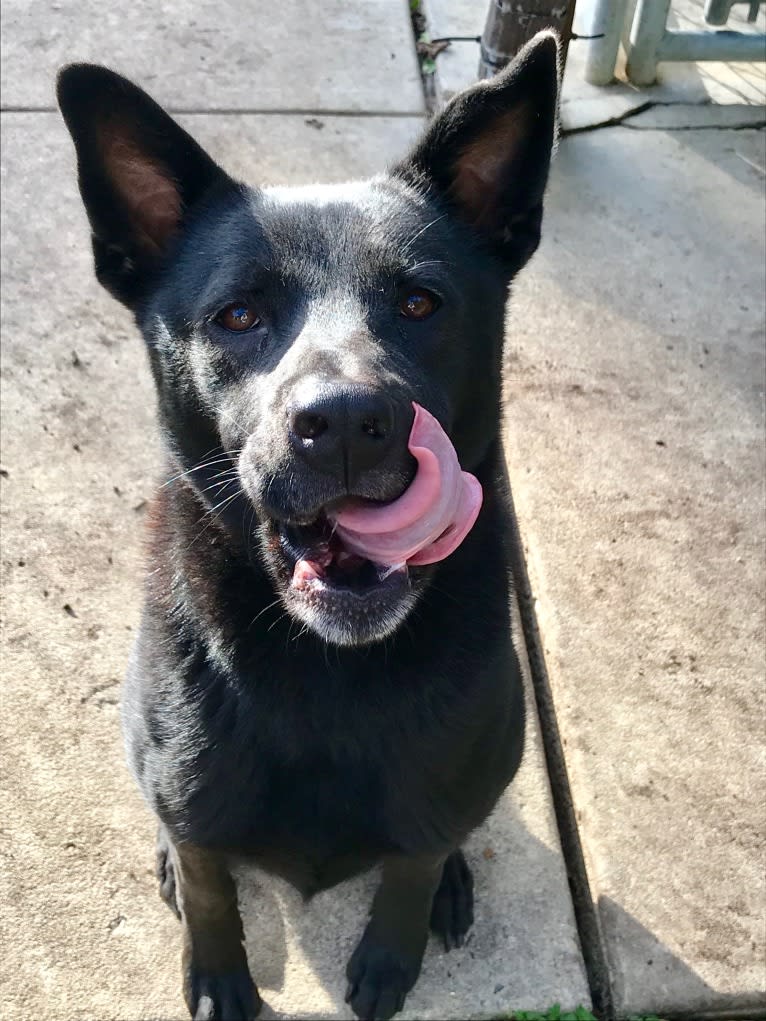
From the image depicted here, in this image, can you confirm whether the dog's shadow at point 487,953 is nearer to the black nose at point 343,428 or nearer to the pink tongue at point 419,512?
the pink tongue at point 419,512

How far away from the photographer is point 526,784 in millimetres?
2484

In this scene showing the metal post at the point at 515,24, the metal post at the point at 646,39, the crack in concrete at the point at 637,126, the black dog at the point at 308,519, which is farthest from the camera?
the crack in concrete at the point at 637,126

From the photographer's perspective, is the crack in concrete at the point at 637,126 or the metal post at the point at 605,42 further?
the crack in concrete at the point at 637,126

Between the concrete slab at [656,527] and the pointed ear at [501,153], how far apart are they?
1.13m

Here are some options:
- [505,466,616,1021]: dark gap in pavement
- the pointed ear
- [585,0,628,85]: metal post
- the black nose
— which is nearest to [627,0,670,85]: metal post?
[585,0,628,85]: metal post

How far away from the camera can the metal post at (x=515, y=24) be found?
3787 mm

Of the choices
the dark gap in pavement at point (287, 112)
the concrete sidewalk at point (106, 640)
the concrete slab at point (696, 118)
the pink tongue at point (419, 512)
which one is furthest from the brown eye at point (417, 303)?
the concrete slab at point (696, 118)

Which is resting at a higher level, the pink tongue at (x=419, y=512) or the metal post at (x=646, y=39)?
the pink tongue at (x=419, y=512)

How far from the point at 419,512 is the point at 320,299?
18.0 inches

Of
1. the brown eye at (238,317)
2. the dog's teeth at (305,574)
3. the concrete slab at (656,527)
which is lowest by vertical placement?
the concrete slab at (656,527)

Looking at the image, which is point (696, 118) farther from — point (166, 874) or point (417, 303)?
point (166, 874)

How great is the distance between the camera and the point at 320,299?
5.88 feet

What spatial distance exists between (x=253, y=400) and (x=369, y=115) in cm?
290

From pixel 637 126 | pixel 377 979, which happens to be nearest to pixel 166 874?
pixel 377 979
